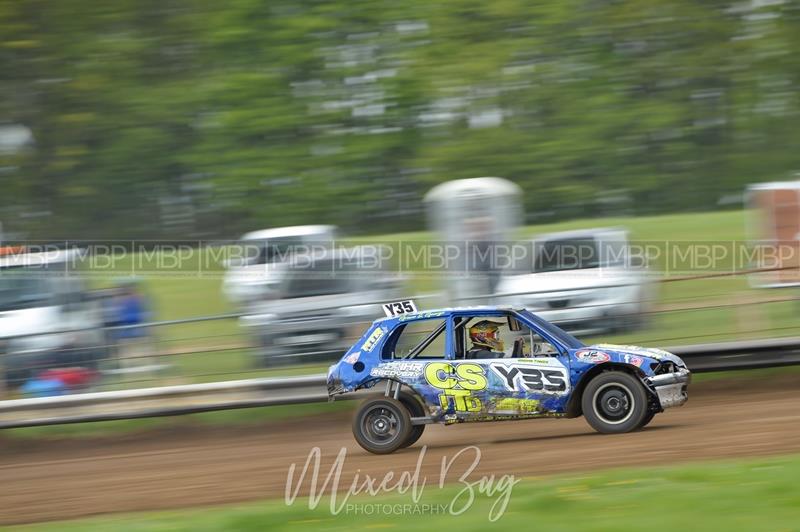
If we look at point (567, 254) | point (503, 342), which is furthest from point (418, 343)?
point (567, 254)

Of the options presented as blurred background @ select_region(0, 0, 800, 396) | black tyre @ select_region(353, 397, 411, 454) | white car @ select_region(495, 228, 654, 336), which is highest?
blurred background @ select_region(0, 0, 800, 396)

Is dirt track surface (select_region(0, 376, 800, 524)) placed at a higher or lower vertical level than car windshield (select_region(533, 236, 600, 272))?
lower

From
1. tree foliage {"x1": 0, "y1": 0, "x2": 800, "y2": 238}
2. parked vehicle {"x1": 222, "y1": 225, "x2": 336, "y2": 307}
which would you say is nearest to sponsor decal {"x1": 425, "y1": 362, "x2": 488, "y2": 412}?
parked vehicle {"x1": 222, "y1": 225, "x2": 336, "y2": 307}

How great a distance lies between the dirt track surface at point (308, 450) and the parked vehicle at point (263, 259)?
3487 mm

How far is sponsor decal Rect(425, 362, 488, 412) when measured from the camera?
1032 cm

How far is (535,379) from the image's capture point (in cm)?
1022

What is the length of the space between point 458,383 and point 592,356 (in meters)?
1.30

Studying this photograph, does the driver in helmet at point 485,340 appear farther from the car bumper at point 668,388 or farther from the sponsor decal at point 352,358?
the car bumper at point 668,388

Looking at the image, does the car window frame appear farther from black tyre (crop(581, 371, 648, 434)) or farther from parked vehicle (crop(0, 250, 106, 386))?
parked vehicle (crop(0, 250, 106, 386))

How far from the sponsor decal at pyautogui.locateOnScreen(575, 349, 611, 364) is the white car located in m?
3.05

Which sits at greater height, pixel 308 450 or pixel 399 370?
pixel 399 370

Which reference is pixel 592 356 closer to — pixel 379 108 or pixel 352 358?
pixel 352 358

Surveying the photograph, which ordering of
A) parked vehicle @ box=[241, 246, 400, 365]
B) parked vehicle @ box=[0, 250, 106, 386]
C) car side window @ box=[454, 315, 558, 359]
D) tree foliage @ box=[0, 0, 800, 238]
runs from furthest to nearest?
tree foliage @ box=[0, 0, 800, 238] < parked vehicle @ box=[241, 246, 400, 365] < parked vehicle @ box=[0, 250, 106, 386] < car side window @ box=[454, 315, 558, 359]

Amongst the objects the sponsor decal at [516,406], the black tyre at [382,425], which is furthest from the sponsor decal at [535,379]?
the black tyre at [382,425]
